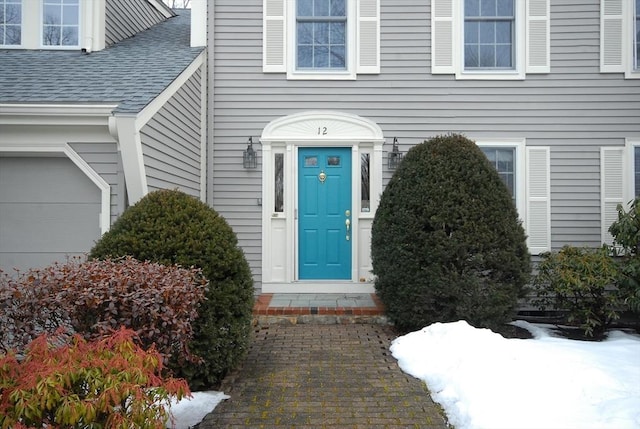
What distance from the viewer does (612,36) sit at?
22.5 feet

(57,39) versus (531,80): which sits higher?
(57,39)

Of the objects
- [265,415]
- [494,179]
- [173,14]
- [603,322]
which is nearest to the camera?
[265,415]

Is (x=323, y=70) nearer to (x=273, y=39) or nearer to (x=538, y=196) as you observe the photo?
(x=273, y=39)

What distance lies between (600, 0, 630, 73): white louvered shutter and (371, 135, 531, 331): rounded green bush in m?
3.18

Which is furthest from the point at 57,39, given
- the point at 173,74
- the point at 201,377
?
the point at 201,377

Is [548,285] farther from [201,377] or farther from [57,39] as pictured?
[57,39]

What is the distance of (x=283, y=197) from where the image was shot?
7.01m

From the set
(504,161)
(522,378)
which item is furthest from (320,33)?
(522,378)

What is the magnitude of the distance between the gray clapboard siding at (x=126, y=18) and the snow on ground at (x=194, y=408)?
20.0 feet

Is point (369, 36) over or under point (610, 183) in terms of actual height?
over

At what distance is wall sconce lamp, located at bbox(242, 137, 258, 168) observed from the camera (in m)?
6.95

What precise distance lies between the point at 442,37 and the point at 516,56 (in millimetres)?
1161

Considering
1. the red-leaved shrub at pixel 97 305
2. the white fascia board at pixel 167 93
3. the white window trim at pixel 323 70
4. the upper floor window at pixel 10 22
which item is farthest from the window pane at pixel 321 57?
the red-leaved shrub at pixel 97 305

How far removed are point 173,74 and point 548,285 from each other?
5.40 m
